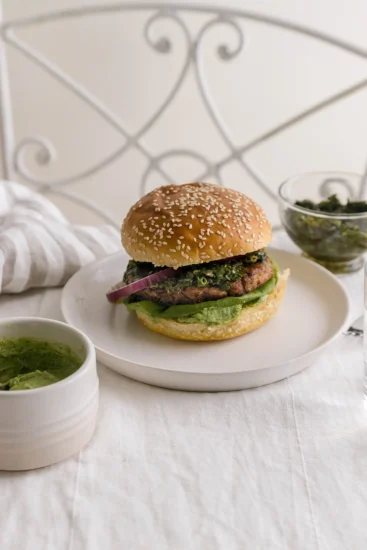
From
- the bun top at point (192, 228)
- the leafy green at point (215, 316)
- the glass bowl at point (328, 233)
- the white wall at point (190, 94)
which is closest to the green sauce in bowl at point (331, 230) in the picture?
the glass bowl at point (328, 233)

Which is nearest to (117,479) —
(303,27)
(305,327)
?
(305,327)

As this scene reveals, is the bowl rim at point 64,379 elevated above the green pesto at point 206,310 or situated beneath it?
elevated above

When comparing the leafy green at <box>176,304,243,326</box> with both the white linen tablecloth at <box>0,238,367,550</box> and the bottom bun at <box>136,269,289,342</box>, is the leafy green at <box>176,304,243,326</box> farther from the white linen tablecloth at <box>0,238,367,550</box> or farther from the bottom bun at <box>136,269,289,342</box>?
the white linen tablecloth at <box>0,238,367,550</box>

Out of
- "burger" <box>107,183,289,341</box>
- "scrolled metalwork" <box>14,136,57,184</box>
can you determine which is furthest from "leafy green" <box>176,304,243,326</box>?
"scrolled metalwork" <box>14,136,57,184</box>

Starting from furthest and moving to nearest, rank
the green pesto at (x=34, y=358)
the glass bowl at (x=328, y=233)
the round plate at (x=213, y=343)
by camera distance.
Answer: the glass bowl at (x=328, y=233), the round plate at (x=213, y=343), the green pesto at (x=34, y=358)

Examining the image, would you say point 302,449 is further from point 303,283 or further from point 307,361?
point 303,283

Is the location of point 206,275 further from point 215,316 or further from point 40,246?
point 40,246

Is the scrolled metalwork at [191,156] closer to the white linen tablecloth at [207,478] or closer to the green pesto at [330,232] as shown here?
the green pesto at [330,232]
